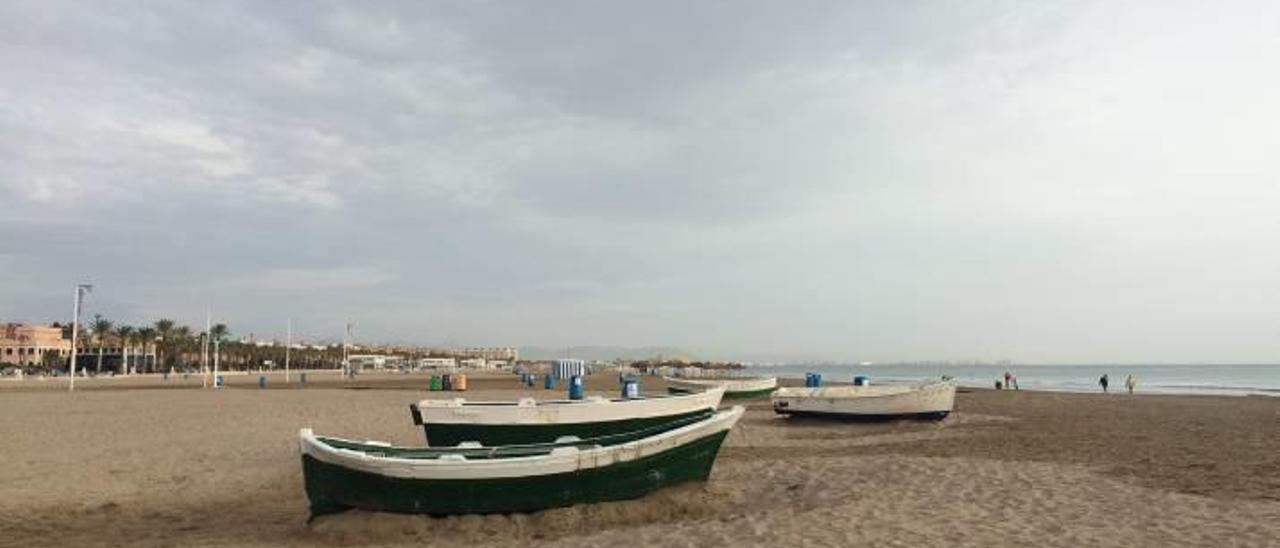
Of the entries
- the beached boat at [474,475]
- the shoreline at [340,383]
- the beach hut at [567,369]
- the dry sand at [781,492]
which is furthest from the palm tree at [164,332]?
the beached boat at [474,475]

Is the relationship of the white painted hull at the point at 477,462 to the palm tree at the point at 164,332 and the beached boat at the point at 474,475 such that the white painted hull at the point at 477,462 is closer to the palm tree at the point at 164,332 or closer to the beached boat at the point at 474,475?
the beached boat at the point at 474,475

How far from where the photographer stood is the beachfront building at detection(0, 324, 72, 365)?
110m

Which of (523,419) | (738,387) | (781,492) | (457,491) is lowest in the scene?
(781,492)

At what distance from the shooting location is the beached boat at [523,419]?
48.6 ft

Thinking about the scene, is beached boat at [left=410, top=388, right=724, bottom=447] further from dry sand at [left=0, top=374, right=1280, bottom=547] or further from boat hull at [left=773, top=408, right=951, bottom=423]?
boat hull at [left=773, top=408, right=951, bottom=423]

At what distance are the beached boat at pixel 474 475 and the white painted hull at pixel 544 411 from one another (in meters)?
3.07

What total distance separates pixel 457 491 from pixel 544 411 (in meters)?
4.84

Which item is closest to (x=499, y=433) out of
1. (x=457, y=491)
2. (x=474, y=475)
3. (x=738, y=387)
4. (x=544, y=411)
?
(x=544, y=411)

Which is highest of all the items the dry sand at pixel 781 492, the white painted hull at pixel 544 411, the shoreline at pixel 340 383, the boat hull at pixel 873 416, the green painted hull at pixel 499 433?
the white painted hull at pixel 544 411

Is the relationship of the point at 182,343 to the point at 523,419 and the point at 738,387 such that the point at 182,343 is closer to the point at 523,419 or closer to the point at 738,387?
the point at 738,387

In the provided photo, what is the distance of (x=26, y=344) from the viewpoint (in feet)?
367

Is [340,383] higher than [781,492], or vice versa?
[781,492]

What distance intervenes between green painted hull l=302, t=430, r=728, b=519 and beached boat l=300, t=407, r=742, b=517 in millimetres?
13

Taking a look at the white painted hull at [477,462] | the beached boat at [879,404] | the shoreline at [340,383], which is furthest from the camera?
the shoreline at [340,383]
